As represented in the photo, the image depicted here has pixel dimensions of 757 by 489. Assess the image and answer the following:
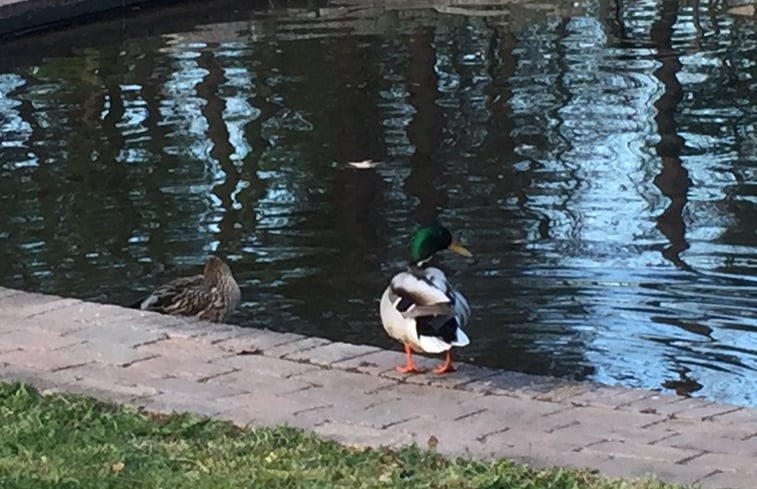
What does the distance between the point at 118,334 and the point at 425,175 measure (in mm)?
4617

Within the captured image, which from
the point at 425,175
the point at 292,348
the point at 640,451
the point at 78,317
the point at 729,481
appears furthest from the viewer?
the point at 425,175

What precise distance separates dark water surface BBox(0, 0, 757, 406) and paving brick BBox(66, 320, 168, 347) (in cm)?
125

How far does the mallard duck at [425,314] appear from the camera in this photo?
5828mm

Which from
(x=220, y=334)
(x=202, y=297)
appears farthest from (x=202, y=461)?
(x=202, y=297)

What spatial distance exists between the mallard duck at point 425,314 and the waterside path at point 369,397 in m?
0.15

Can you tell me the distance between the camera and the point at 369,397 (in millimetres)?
5809

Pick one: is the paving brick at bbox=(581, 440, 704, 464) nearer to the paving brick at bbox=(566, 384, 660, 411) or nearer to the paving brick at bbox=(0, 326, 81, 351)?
the paving brick at bbox=(566, 384, 660, 411)

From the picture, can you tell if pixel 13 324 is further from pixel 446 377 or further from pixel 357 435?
pixel 357 435

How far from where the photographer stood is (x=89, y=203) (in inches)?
416

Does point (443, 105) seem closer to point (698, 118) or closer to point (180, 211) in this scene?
point (698, 118)

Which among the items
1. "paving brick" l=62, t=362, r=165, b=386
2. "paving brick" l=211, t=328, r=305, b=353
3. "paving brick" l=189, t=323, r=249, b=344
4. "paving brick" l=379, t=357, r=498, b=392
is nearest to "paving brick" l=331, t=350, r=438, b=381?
"paving brick" l=379, t=357, r=498, b=392

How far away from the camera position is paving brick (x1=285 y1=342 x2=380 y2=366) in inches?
247

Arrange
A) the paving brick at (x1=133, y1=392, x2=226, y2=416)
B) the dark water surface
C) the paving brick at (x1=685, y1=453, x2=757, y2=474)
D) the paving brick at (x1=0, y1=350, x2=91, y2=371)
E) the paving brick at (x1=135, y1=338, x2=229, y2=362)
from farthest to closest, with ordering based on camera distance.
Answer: the dark water surface < the paving brick at (x1=135, y1=338, x2=229, y2=362) < the paving brick at (x1=0, y1=350, x2=91, y2=371) < the paving brick at (x1=133, y1=392, x2=226, y2=416) < the paving brick at (x1=685, y1=453, x2=757, y2=474)

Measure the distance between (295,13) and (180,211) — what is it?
945 cm
